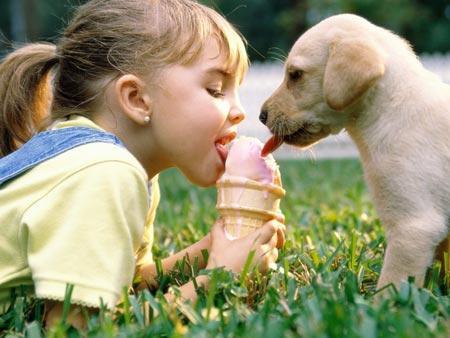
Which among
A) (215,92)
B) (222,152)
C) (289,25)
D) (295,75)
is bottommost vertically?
(289,25)

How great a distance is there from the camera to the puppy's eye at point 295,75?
363 cm

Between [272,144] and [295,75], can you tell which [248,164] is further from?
Result: [295,75]

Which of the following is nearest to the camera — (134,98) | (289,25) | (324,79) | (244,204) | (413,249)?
(413,249)

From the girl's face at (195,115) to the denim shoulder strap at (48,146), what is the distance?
1.02 ft

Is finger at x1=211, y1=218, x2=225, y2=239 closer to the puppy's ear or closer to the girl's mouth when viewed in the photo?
the girl's mouth

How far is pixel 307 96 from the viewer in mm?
3604

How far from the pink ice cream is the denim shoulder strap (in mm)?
531

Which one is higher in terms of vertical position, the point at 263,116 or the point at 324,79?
the point at 324,79

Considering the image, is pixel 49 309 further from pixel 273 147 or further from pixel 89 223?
pixel 273 147

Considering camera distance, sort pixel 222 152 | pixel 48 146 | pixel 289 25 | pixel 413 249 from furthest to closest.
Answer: pixel 289 25
pixel 222 152
pixel 48 146
pixel 413 249

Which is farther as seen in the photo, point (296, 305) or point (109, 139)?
point (109, 139)

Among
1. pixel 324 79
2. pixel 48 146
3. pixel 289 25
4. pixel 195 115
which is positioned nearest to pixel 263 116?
pixel 195 115

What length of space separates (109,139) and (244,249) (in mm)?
714

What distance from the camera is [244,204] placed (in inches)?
138
